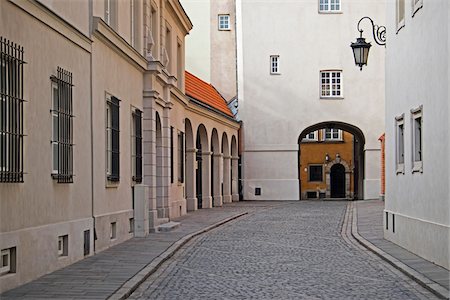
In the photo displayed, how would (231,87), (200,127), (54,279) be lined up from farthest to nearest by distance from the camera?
(231,87)
(200,127)
(54,279)

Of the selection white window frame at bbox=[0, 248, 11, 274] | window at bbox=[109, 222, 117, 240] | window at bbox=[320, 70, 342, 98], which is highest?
window at bbox=[320, 70, 342, 98]

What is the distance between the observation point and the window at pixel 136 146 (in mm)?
20766

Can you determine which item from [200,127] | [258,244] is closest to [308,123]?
[200,127]

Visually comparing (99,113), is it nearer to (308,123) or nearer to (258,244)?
(258,244)

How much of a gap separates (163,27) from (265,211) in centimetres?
1182

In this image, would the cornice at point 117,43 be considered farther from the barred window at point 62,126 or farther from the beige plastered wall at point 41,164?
the barred window at point 62,126

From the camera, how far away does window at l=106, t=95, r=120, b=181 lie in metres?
17.8

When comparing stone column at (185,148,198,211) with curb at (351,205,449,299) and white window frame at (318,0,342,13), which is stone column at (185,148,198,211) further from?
white window frame at (318,0,342,13)

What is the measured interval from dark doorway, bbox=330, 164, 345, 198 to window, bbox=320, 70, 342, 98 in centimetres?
1420

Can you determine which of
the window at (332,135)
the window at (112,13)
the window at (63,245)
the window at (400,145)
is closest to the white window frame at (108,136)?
the window at (112,13)

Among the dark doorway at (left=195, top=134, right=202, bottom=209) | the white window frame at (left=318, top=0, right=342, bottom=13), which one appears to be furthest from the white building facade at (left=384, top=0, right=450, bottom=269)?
the white window frame at (left=318, top=0, right=342, bottom=13)

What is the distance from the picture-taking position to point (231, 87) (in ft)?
165

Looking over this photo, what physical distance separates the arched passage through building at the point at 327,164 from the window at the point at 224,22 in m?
11.6

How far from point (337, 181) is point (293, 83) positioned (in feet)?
53.6
